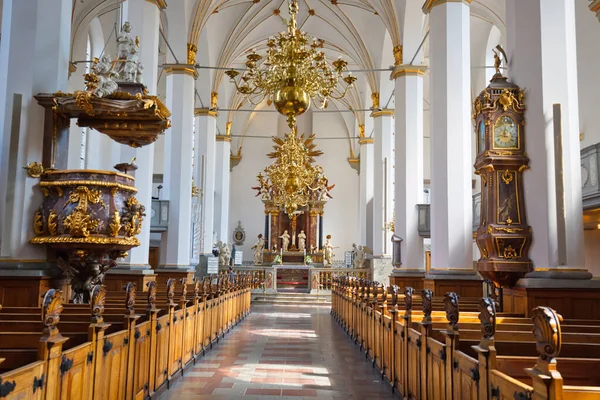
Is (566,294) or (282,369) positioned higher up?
(566,294)

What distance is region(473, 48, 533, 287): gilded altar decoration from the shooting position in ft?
21.3

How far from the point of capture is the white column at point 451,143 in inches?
400

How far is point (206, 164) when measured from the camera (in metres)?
19.6

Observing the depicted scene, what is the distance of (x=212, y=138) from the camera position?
19938mm

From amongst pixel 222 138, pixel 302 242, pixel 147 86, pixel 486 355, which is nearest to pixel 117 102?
pixel 147 86

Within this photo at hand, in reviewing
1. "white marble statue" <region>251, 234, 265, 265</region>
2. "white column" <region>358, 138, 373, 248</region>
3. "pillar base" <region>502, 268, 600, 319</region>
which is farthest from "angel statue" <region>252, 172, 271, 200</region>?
"pillar base" <region>502, 268, 600, 319</region>

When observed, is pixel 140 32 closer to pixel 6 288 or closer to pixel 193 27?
pixel 193 27

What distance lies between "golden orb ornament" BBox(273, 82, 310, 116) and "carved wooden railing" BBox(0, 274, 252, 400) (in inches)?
135

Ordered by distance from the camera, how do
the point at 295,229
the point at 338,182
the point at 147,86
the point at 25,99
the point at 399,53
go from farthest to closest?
the point at 338,182 < the point at 295,229 < the point at 399,53 < the point at 147,86 < the point at 25,99

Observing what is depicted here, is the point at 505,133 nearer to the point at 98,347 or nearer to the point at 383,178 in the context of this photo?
the point at 98,347

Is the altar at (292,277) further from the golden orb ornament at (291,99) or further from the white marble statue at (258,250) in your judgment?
the golden orb ornament at (291,99)

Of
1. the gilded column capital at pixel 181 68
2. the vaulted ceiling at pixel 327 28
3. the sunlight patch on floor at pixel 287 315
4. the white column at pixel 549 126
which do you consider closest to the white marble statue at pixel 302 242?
the vaulted ceiling at pixel 327 28

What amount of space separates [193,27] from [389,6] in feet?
18.6

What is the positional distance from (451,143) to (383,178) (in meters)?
9.30
